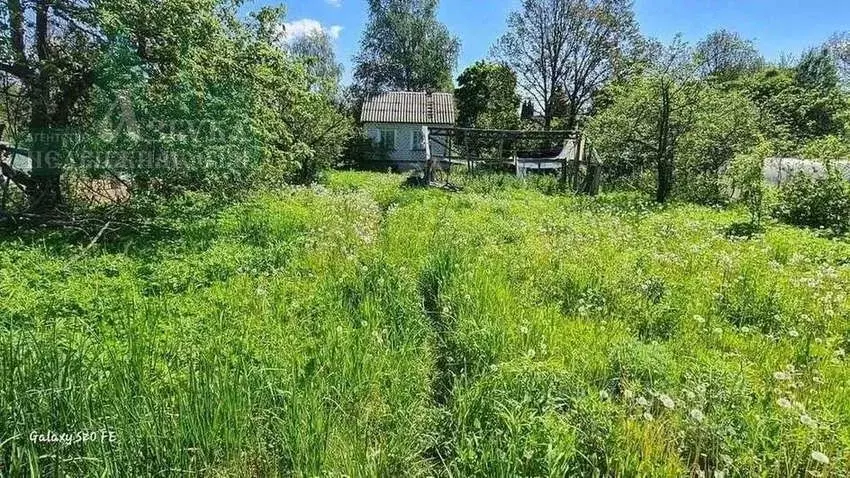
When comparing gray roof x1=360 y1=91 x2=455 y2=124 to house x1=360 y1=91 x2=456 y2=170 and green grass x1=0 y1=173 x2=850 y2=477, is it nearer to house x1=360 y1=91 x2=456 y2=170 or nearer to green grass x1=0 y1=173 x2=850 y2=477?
house x1=360 y1=91 x2=456 y2=170

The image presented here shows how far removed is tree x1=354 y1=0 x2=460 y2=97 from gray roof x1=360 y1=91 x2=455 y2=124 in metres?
5.89

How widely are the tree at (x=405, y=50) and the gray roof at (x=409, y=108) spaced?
5886 mm

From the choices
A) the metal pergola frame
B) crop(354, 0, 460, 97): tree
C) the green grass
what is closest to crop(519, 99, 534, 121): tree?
crop(354, 0, 460, 97): tree

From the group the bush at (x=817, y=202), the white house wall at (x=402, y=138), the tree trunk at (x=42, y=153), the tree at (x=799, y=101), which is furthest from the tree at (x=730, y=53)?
the tree trunk at (x=42, y=153)

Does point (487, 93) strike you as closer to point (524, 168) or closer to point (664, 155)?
point (524, 168)

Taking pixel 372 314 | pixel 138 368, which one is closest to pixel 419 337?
pixel 372 314

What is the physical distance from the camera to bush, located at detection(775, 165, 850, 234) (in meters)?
10.0

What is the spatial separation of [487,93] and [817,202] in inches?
1029

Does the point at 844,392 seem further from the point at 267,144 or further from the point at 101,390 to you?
the point at 267,144

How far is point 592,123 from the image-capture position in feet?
53.6

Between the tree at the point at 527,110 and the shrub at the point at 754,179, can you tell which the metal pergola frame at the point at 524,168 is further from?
the tree at the point at 527,110

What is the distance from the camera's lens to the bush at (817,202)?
395 inches

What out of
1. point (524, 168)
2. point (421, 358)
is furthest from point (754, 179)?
point (524, 168)

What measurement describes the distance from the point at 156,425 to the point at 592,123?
16088mm
